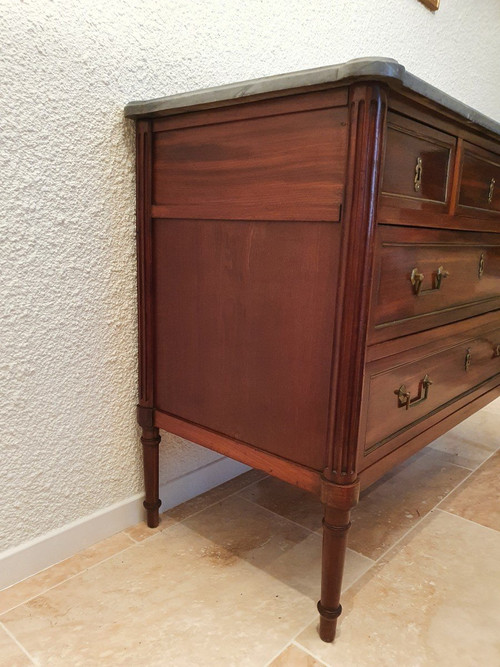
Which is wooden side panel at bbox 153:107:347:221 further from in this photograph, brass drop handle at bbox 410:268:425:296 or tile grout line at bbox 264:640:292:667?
tile grout line at bbox 264:640:292:667

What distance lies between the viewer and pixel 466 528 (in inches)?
49.3

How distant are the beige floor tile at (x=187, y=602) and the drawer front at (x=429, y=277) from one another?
1.75ft

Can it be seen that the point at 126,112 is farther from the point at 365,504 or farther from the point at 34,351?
the point at 365,504

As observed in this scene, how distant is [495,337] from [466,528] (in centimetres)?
47

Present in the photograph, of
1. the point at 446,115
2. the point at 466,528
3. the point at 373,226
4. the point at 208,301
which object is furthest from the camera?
the point at 466,528

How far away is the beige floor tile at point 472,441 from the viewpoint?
1.64 m

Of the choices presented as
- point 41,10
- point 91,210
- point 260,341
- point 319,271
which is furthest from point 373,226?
point 41,10

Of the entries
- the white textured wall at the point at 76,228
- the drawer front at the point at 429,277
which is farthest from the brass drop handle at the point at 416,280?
the white textured wall at the point at 76,228

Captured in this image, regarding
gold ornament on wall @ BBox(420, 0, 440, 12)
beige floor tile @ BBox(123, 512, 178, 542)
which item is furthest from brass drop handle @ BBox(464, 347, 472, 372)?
gold ornament on wall @ BBox(420, 0, 440, 12)

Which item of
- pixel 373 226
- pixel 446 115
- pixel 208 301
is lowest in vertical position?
pixel 208 301

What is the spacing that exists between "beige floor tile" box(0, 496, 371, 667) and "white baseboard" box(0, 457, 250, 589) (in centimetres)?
7

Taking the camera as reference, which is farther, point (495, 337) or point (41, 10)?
point (495, 337)

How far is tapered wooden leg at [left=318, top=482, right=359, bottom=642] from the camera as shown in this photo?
33.1 inches

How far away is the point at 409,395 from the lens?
38.2 inches
